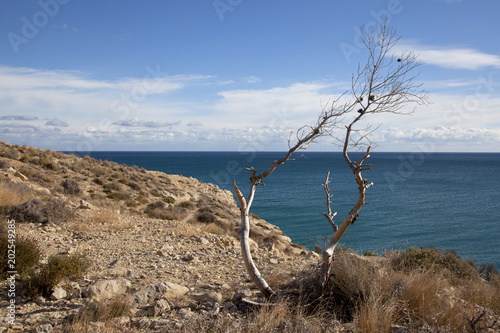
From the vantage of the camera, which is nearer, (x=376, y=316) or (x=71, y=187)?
(x=376, y=316)

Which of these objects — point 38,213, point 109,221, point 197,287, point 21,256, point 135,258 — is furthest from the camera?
point 109,221

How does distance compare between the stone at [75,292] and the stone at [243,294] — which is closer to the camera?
the stone at [75,292]

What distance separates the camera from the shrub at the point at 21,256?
5905 millimetres

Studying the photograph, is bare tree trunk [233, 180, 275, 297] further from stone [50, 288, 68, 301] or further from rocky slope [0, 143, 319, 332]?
stone [50, 288, 68, 301]

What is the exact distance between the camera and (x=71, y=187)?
16969 millimetres

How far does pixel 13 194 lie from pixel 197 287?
860cm

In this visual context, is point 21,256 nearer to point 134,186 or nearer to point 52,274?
point 52,274

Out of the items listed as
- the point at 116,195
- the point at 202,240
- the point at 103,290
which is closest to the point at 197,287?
the point at 103,290

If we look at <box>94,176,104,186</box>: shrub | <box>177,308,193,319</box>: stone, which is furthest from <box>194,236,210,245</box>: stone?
<box>94,176,104,186</box>: shrub

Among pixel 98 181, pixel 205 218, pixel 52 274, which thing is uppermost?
pixel 98 181

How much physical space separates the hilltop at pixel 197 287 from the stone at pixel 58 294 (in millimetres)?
15

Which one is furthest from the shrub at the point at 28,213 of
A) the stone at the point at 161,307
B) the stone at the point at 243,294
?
the stone at the point at 243,294

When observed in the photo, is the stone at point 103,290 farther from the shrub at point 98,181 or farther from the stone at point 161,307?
the shrub at point 98,181

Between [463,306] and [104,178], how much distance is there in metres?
20.8
